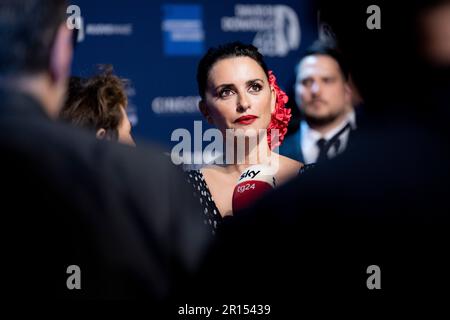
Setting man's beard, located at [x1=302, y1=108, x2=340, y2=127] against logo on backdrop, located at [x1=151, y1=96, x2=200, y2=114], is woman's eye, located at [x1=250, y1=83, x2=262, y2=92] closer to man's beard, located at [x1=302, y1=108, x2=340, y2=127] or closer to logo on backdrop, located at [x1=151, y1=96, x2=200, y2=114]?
man's beard, located at [x1=302, y1=108, x2=340, y2=127]

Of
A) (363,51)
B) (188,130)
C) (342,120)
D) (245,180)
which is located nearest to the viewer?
(363,51)

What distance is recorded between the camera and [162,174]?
42.6 inches

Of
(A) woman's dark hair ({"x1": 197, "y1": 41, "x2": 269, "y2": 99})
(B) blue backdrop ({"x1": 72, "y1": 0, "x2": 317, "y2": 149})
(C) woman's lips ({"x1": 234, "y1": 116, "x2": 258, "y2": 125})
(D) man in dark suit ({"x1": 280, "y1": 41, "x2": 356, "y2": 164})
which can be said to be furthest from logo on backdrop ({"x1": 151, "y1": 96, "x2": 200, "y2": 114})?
(C) woman's lips ({"x1": 234, "y1": 116, "x2": 258, "y2": 125})

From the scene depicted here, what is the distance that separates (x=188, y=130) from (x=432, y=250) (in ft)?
10.6

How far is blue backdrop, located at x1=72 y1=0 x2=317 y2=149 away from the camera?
14.2 ft

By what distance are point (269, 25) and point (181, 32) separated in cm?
54

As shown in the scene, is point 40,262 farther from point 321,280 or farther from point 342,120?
point 342,120

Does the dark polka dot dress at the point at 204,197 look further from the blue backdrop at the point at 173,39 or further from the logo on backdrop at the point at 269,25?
the logo on backdrop at the point at 269,25

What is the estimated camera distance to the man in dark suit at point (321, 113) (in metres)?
3.73

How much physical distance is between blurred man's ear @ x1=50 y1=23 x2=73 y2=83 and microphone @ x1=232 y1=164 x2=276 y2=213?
108 centimetres

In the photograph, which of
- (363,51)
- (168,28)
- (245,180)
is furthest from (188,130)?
(363,51)

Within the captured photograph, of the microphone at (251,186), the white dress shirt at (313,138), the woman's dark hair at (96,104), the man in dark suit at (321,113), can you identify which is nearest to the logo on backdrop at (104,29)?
the man in dark suit at (321,113)

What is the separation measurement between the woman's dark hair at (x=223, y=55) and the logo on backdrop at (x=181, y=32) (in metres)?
1.84

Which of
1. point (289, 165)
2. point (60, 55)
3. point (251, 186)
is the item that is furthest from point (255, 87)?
point (60, 55)
